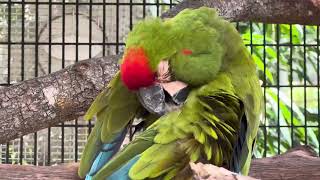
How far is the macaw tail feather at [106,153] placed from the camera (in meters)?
0.95

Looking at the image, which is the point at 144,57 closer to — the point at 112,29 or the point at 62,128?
the point at 62,128

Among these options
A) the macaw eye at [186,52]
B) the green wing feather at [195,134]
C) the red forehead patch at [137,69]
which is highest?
the macaw eye at [186,52]

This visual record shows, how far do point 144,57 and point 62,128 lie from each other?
4.47 feet

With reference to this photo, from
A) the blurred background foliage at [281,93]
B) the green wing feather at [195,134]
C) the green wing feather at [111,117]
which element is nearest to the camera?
the green wing feather at [195,134]

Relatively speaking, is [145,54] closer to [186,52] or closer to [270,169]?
[186,52]

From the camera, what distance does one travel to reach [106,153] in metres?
0.97

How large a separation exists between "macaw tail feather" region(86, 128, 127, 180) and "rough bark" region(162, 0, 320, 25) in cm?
61

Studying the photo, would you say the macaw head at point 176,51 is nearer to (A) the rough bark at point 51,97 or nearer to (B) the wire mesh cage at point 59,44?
(A) the rough bark at point 51,97

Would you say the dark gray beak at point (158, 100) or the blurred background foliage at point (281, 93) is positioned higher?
the dark gray beak at point (158, 100)

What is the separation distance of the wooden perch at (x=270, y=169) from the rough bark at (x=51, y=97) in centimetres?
22

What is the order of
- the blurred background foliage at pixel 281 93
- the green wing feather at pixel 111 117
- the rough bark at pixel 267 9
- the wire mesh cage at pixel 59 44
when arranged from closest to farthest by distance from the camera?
the green wing feather at pixel 111 117 → the rough bark at pixel 267 9 → the wire mesh cage at pixel 59 44 → the blurred background foliage at pixel 281 93

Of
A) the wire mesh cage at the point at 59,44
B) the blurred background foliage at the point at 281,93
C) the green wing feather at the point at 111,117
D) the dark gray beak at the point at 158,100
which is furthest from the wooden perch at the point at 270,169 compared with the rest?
the blurred background foliage at the point at 281,93

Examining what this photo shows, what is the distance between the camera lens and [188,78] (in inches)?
37.5

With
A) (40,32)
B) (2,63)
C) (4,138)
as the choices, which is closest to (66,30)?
(40,32)
